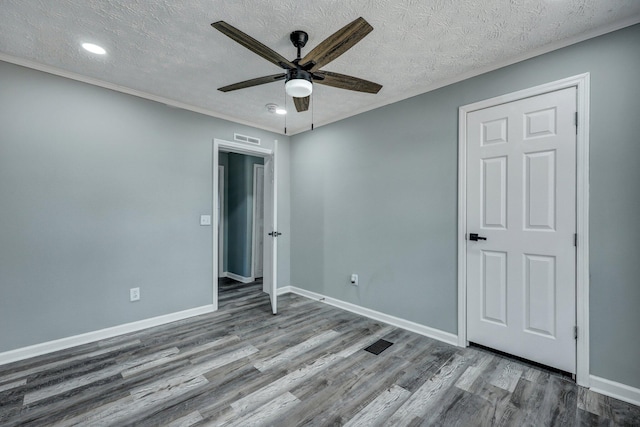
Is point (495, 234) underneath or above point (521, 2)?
underneath

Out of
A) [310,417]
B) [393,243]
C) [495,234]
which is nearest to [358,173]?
Answer: [393,243]

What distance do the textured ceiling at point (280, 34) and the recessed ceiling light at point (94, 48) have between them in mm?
56

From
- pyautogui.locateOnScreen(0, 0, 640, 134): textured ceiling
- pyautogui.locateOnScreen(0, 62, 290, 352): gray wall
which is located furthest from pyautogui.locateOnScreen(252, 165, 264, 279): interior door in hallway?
pyautogui.locateOnScreen(0, 0, 640, 134): textured ceiling

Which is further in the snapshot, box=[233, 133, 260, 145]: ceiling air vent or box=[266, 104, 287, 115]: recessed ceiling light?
box=[233, 133, 260, 145]: ceiling air vent

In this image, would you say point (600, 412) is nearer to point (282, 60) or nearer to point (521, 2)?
point (521, 2)

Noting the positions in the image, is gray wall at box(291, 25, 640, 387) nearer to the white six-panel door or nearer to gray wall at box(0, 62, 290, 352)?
the white six-panel door

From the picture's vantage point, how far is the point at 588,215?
2.04 m

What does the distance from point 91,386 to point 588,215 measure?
380 centimetres

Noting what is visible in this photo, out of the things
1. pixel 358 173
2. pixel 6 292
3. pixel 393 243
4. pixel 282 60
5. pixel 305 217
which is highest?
pixel 282 60

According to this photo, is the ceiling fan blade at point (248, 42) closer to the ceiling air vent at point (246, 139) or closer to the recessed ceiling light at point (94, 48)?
the recessed ceiling light at point (94, 48)

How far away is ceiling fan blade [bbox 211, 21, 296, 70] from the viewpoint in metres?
1.48

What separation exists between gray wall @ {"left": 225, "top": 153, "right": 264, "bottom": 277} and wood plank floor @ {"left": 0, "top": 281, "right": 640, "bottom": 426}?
2.25 meters

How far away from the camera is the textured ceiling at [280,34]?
1.79m

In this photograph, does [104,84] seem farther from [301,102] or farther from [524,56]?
[524,56]
